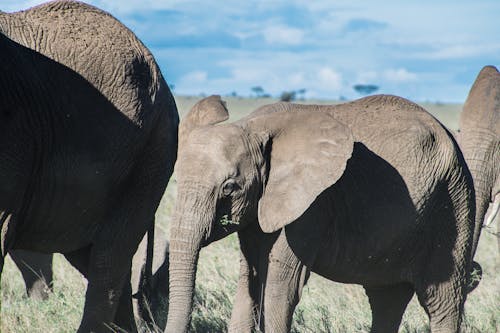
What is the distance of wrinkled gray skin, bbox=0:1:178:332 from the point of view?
435 centimetres

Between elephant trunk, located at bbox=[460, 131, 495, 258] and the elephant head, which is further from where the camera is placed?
elephant trunk, located at bbox=[460, 131, 495, 258]

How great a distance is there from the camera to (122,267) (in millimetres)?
5121

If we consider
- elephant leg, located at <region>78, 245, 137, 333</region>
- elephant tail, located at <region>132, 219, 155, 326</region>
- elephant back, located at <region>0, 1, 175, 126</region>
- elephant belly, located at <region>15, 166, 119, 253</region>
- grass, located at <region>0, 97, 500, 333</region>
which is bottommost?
grass, located at <region>0, 97, 500, 333</region>

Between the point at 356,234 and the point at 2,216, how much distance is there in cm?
222

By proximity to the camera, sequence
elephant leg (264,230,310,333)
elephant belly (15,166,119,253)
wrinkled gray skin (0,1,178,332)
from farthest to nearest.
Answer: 1. elephant leg (264,230,310,333)
2. elephant belly (15,166,119,253)
3. wrinkled gray skin (0,1,178,332)

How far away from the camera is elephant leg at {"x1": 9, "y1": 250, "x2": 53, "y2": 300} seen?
732 centimetres

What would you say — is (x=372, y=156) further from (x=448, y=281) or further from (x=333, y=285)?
(x=333, y=285)

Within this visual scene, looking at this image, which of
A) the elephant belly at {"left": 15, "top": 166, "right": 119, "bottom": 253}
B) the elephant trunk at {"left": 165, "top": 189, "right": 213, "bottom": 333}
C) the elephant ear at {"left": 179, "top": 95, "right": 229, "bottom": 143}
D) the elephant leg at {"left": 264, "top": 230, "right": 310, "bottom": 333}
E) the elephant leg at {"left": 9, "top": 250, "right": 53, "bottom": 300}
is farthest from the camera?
the elephant leg at {"left": 9, "top": 250, "right": 53, "bottom": 300}

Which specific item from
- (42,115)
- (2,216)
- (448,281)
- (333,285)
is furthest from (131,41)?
(333,285)

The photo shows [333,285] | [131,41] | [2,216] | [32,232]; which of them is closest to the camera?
[2,216]

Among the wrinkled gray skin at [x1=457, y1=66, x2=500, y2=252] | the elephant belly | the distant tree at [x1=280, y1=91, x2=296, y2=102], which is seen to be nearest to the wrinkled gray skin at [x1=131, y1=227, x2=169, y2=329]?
the elephant belly

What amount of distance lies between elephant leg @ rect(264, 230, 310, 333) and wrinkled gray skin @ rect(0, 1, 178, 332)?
69 cm

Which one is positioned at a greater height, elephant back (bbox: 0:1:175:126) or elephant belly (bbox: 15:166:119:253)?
elephant back (bbox: 0:1:175:126)

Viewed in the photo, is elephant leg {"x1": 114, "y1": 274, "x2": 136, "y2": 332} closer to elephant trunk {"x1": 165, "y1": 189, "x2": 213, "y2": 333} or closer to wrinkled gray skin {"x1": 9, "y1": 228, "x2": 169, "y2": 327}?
elephant trunk {"x1": 165, "y1": 189, "x2": 213, "y2": 333}
